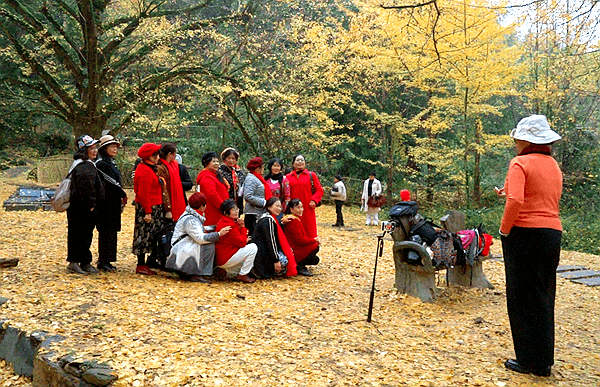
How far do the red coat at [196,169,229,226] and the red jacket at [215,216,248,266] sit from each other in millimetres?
363

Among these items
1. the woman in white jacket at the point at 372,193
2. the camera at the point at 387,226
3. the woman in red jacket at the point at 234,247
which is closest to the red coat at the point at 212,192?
the woman in red jacket at the point at 234,247

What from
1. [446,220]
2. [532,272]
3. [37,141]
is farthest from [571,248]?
[37,141]

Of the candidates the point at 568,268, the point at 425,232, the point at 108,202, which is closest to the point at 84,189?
the point at 108,202

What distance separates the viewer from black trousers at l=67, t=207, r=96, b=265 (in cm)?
604

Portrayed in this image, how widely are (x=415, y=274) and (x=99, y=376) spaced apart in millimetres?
3698

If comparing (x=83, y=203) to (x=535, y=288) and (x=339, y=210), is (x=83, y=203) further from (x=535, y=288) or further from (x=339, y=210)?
(x=339, y=210)

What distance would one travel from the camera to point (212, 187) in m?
6.77

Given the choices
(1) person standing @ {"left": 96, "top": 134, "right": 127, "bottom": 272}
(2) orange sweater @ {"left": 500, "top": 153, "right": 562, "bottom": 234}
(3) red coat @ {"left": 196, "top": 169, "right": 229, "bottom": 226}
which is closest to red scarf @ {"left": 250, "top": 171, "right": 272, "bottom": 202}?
(3) red coat @ {"left": 196, "top": 169, "right": 229, "bottom": 226}

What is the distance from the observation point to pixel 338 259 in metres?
8.80

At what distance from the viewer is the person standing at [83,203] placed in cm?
588

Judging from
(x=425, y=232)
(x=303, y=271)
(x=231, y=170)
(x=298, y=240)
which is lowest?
(x=303, y=271)

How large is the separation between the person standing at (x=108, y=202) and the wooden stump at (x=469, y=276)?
13.5ft

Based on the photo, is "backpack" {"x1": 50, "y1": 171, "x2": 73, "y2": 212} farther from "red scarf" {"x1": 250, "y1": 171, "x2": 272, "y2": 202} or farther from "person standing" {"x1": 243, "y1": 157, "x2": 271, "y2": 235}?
"red scarf" {"x1": 250, "y1": 171, "x2": 272, "y2": 202}

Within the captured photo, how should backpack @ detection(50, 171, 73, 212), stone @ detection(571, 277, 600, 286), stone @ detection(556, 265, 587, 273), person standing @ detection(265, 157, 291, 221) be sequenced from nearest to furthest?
backpack @ detection(50, 171, 73, 212) → stone @ detection(571, 277, 600, 286) → person standing @ detection(265, 157, 291, 221) → stone @ detection(556, 265, 587, 273)
